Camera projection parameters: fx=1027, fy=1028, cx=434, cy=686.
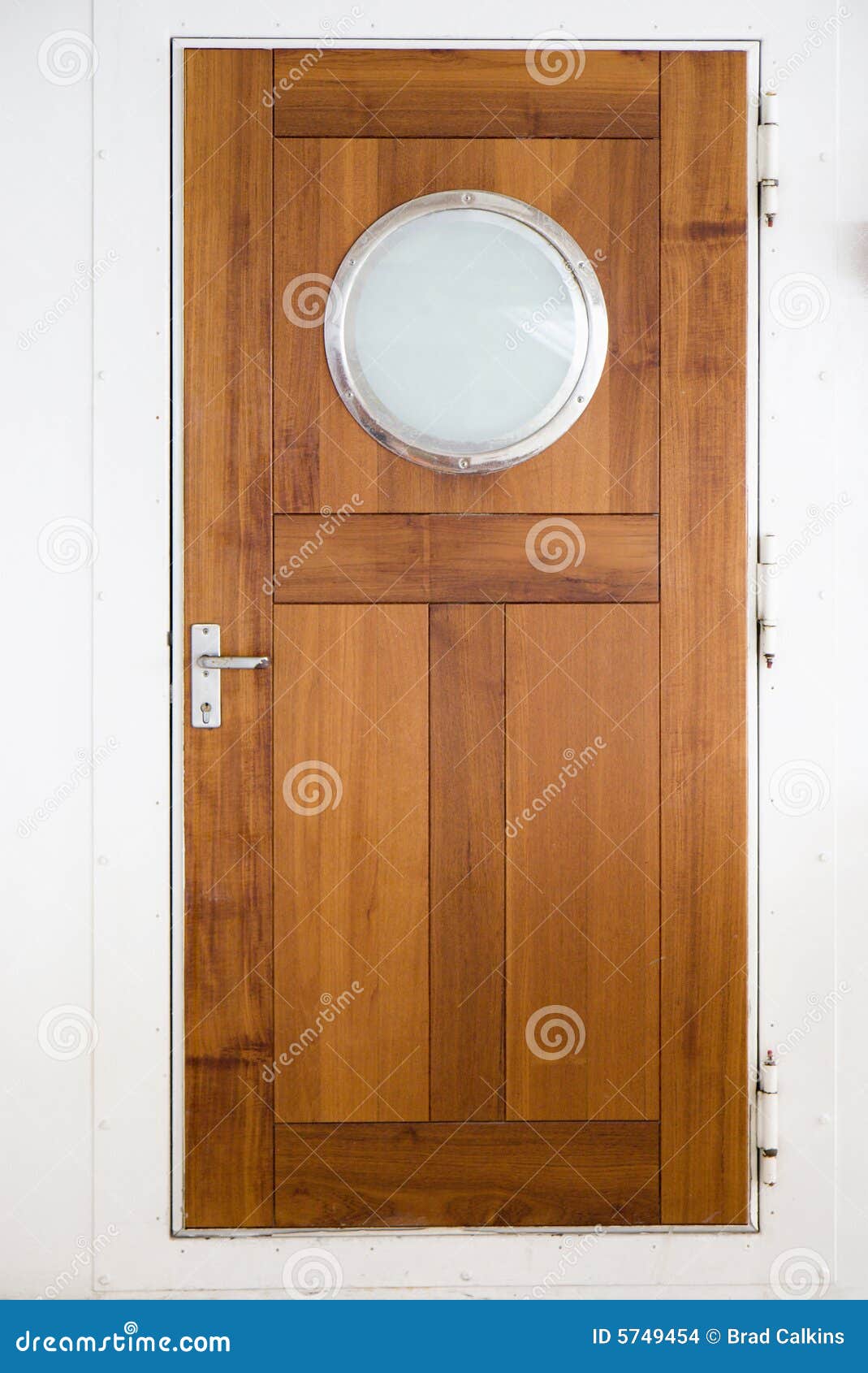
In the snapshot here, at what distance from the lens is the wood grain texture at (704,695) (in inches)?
63.7

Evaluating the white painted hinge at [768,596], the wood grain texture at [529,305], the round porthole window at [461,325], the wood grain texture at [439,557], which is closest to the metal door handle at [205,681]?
the wood grain texture at [439,557]

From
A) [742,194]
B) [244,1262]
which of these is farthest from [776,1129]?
A: [742,194]

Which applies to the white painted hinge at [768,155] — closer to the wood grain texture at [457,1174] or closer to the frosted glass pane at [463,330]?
the frosted glass pane at [463,330]

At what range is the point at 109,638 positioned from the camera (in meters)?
1.63

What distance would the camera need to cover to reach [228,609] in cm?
163

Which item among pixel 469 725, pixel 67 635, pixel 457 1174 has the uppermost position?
pixel 67 635

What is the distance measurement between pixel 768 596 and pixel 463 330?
64 centimetres

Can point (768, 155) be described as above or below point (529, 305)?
above

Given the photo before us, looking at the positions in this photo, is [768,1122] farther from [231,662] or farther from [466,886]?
[231,662]

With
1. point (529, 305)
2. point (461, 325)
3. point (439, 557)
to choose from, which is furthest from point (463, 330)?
point (439, 557)

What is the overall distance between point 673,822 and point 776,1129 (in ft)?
1.70

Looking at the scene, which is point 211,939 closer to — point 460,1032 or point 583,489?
point 460,1032

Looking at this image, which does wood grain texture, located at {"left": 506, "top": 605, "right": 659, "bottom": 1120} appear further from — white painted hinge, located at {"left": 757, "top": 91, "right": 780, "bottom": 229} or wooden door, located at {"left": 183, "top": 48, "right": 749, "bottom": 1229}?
white painted hinge, located at {"left": 757, "top": 91, "right": 780, "bottom": 229}

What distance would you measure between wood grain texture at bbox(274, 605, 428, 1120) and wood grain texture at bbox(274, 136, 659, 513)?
250mm
